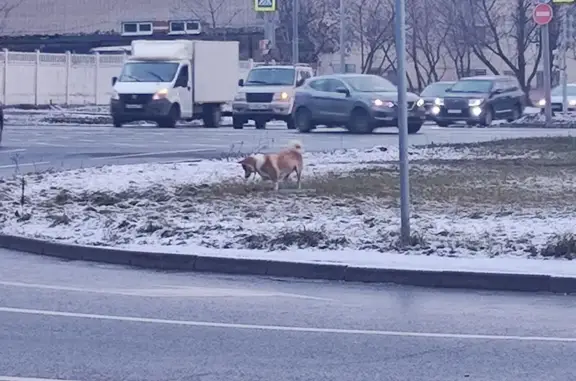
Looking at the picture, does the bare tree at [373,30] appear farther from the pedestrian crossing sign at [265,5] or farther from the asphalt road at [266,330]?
the asphalt road at [266,330]

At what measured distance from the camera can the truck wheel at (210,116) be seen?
147ft

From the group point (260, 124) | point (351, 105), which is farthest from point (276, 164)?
point (260, 124)

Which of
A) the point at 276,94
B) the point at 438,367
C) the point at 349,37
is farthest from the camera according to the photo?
the point at 349,37

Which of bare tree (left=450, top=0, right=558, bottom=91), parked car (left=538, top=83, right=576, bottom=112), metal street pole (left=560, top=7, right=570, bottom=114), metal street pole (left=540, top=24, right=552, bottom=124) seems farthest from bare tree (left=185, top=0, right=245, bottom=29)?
metal street pole (left=540, top=24, right=552, bottom=124)

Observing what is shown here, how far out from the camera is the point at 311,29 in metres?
72.3

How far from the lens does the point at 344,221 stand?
1554cm

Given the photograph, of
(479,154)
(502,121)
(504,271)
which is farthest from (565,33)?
(504,271)

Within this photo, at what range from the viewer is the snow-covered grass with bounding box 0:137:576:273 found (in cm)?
1399

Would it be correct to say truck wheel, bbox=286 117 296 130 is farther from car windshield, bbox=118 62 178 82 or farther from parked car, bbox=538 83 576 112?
parked car, bbox=538 83 576 112

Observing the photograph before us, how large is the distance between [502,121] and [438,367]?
1438 inches

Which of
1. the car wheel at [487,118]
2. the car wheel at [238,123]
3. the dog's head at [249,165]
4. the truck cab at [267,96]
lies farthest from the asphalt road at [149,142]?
the dog's head at [249,165]

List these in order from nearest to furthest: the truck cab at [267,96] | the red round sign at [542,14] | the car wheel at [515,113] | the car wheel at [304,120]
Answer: the red round sign at [542,14] < the car wheel at [304,120] < the truck cab at [267,96] < the car wheel at [515,113]

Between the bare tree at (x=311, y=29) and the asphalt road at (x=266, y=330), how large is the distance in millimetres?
58449

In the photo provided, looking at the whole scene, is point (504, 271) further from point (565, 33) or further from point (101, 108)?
point (101, 108)
